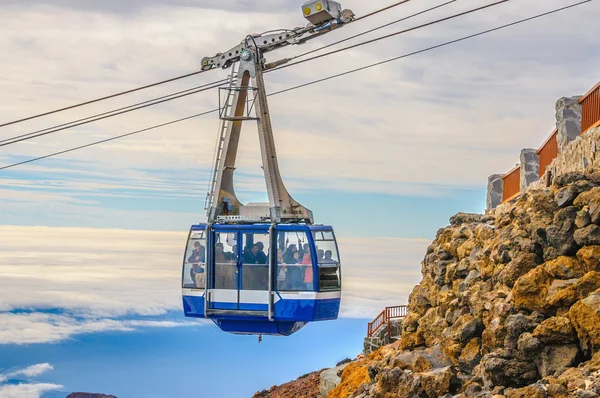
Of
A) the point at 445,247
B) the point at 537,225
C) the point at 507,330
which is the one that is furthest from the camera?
the point at 445,247

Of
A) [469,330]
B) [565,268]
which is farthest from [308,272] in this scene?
[565,268]

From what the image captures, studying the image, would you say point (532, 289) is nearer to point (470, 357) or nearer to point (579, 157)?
point (470, 357)

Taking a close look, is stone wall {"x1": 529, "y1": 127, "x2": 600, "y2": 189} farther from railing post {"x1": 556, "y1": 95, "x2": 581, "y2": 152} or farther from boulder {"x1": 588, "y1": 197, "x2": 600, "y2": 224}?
boulder {"x1": 588, "y1": 197, "x2": 600, "y2": 224}

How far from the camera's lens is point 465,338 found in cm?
1571

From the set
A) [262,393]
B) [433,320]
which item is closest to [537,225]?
[433,320]

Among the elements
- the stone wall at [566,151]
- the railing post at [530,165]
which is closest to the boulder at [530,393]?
the stone wall at [566,151]

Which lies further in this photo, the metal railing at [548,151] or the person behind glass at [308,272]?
the metal railing at [548,151]

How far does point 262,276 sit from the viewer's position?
19734mm

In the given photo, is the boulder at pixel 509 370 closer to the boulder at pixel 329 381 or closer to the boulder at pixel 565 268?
the boulder at pixel 565 268

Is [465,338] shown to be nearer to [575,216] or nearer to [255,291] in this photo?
[575,216]

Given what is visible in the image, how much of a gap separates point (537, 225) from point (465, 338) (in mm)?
2208

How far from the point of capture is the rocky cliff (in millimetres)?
12578

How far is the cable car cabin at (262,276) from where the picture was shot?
1920 cm

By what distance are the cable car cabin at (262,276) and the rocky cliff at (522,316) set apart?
2045 mm
